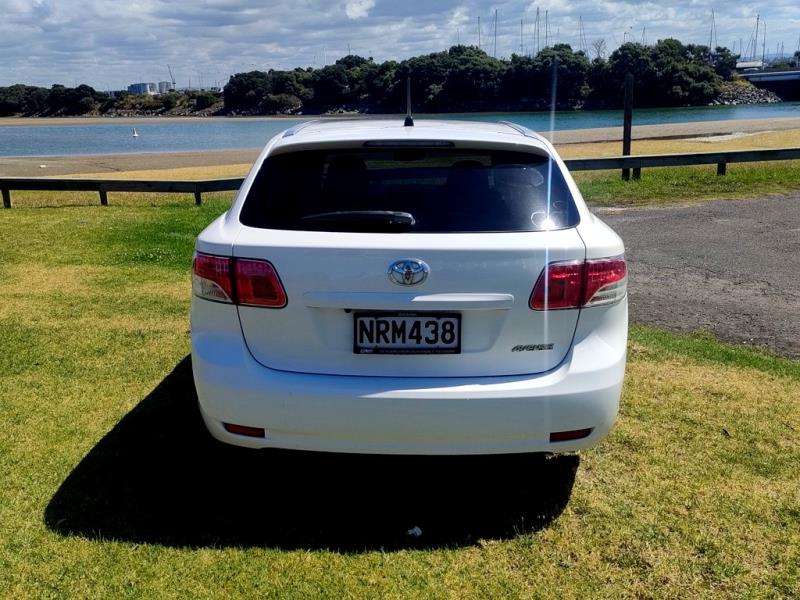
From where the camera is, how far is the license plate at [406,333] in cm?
295

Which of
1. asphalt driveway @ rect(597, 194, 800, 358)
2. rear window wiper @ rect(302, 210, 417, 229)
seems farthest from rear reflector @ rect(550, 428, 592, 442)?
asphalt driveway @ rect(597, 194, 800, 358)

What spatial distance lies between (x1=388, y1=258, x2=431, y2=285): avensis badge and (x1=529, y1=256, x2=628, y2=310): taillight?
46 cm

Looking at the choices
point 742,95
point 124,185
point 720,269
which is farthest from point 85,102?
point 720,269

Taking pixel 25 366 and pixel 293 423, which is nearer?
pixel 293 423

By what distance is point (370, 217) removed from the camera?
3.07m

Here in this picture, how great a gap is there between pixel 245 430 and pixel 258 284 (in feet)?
2.06

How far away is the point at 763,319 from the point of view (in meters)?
6.43

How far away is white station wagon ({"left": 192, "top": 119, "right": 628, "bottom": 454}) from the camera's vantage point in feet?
9.59

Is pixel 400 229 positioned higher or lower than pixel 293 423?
higher

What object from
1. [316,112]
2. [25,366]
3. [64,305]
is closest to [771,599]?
[25,366]

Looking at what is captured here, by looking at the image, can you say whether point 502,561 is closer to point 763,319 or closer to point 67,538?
point 67,538

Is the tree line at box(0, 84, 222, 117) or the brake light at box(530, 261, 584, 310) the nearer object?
the brake light at box(530, 261, 584, 310)

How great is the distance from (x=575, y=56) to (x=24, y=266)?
130 metres

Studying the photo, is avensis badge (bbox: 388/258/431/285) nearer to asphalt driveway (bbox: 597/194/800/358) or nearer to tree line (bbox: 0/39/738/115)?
asphalt driveway (bbox: 597/194/800/358)
